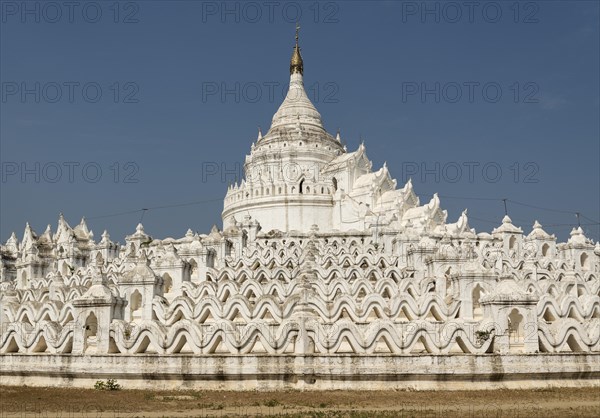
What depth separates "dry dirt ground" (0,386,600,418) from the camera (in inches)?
512

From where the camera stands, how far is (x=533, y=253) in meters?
43.3

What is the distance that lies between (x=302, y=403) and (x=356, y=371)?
8.27 feet

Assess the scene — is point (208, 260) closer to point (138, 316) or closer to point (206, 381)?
point (138, 316)

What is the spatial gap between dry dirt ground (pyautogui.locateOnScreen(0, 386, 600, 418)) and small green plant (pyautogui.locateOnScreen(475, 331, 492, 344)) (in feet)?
5.84

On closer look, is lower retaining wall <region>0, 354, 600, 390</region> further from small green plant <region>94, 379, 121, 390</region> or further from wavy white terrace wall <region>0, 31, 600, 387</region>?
small green plant <region>94, 379, 121, 390</region>

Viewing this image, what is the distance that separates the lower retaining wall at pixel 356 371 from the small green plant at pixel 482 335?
0.85 metres

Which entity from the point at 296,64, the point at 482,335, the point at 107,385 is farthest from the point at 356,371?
the point at 296,64

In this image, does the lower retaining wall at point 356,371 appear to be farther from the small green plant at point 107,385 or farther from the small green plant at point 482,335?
the small green plant at point 482,335

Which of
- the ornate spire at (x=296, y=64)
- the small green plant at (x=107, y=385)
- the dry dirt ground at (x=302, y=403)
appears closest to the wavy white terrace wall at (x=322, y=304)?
the small green plant at (x=107, y=385)

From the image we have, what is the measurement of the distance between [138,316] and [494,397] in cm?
1348

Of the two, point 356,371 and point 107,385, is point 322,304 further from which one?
point 107,385

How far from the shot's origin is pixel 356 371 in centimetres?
1666

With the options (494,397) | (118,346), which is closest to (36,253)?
(118,346)

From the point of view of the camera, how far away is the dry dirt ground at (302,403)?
13000mm
